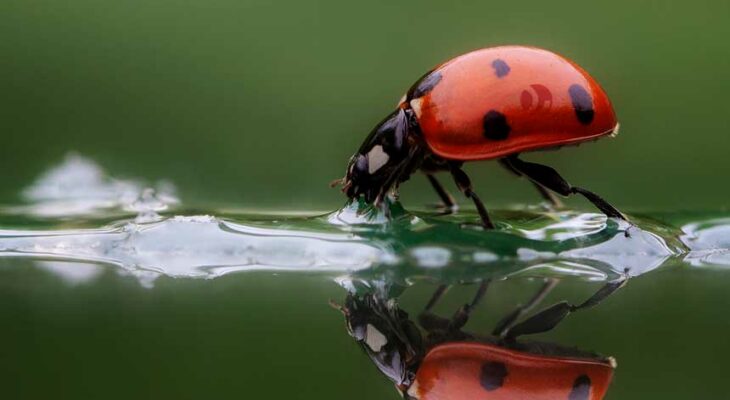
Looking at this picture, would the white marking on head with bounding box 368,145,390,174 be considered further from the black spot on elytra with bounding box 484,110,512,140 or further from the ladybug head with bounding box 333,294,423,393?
the ladybug head with bounding box 333,294,423,393

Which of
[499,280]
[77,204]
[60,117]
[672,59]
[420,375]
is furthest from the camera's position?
[672,59]

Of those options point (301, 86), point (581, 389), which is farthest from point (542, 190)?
point (581, 389)

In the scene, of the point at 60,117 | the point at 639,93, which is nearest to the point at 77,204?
the point at 60,117

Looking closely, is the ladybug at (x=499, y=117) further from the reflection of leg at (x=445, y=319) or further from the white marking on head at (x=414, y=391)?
the white marking on head at (x=414, y=391)

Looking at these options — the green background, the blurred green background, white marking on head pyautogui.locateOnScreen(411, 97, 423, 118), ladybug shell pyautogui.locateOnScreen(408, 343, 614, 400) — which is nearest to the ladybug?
white marking on head pyautogui.locateOnScreen(411, 97, 423, 118)

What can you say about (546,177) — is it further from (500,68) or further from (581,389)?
(581,389)

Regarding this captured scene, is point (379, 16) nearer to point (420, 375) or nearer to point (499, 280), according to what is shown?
point (499, 280)
